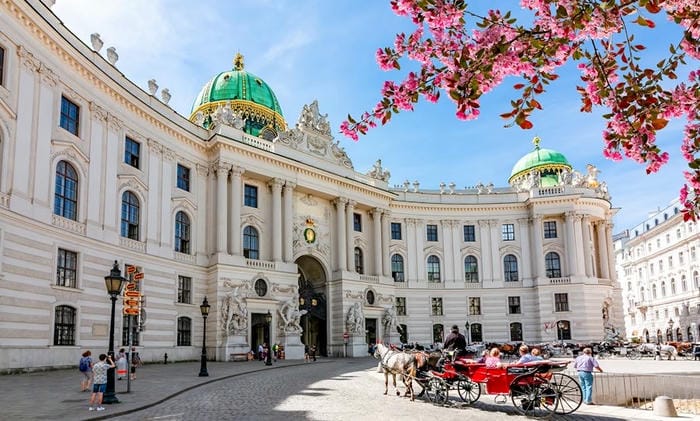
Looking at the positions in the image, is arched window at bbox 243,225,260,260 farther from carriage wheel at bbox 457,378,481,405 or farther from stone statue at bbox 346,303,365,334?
carriage wheel at bbox 457,378,481,405

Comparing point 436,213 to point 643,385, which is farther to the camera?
point 436,213

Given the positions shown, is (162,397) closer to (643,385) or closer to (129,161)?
(643,385)

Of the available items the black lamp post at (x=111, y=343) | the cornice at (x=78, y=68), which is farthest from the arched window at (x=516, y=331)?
the black lamp post at (x=111, y=343)

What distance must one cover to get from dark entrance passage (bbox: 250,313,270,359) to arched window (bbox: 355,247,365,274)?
1321cm

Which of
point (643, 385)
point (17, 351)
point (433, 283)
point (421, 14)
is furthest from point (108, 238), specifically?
point (433, 283)

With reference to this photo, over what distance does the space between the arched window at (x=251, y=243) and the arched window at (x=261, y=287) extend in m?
2.41

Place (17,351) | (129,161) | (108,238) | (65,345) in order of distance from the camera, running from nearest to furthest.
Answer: (17,351) → (65,345) → (108,238) → (129,161)

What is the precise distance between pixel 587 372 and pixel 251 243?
1232 inches

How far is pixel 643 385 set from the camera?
18047 mm

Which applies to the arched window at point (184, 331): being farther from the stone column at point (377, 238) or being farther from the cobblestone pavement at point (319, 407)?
the stone column at point (377, 238)

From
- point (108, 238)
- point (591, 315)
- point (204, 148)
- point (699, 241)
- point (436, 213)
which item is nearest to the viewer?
point (108, 238)

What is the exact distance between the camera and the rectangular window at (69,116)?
29.7 metres

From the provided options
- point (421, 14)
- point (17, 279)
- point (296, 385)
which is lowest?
point (296, 385)

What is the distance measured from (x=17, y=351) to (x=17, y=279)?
9.76 feet
